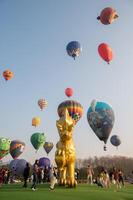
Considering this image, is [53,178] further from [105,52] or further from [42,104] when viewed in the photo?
[42,104]

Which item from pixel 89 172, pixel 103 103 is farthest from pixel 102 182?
pixel 103 103

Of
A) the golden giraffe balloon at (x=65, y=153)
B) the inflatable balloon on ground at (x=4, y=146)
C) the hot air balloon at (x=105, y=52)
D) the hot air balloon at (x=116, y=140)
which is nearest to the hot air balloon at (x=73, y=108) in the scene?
the hot air balloon at (x=105, y=52)

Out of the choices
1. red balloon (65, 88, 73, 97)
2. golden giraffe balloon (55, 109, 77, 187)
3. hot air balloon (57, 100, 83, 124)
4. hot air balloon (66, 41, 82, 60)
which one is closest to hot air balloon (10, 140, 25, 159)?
red balloon (65, 88, 73, 97)

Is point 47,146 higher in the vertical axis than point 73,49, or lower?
lower

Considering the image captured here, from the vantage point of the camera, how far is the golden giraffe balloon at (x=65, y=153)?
21672 mm

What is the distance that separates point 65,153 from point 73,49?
2990 cm

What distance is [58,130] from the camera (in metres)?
22.8

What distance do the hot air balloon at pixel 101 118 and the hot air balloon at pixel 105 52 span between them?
7.56m

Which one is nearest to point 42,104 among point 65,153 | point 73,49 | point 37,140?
point 37,140

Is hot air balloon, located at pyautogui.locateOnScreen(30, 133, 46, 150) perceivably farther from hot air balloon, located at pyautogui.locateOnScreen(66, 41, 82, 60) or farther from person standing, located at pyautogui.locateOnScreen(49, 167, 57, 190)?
person standing, located at pyautogui.locateOnScreen(49, 167, 57, 190)

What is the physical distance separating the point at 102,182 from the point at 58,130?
7585 mm

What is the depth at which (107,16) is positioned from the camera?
1628 inches

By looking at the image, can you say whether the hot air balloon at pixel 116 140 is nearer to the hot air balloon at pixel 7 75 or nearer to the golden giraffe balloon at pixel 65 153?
the hot air balloon at pixel 7 75

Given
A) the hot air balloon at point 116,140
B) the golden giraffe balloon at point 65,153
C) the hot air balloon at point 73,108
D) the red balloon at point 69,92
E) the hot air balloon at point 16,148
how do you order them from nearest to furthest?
1. the golden giraffe balloon at point 65,153
2. the hot air balloon at point 73,108
3. the red balloon at point 69,92
4. the hot air balloon at point 16,148
5. the hot air balloon at point 116,140
